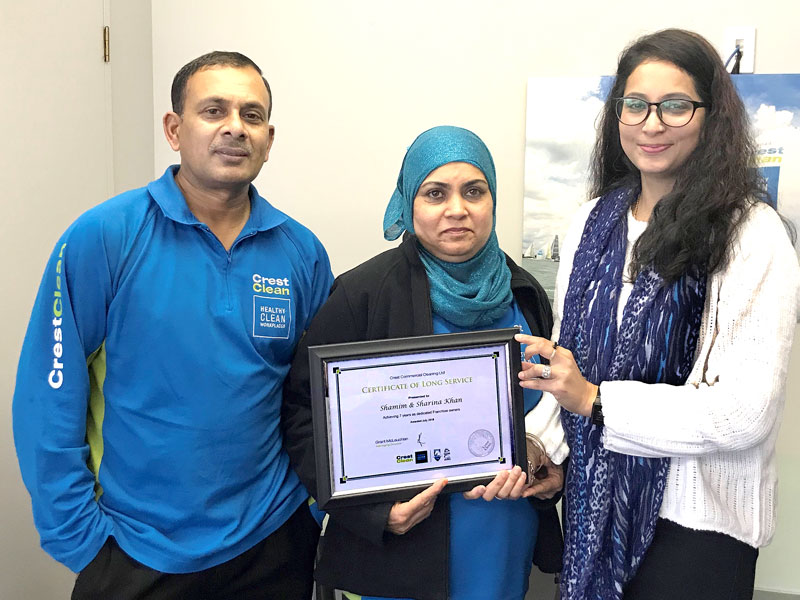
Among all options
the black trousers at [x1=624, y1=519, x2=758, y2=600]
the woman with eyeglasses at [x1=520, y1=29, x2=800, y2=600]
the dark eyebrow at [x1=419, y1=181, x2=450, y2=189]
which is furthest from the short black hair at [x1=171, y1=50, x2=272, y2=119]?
the black trousers at [x1=624, y1=519, x2=758, y2=600]

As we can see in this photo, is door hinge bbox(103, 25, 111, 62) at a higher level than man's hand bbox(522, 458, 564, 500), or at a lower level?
higher

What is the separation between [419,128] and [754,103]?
120 cm

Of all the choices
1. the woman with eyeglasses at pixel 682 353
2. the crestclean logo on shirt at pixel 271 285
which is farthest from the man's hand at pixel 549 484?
the crestclean logo on shirt at pixel 271 285

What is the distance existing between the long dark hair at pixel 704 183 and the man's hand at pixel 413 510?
645 millimetres

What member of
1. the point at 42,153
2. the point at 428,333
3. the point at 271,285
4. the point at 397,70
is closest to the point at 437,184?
the point at 428,333

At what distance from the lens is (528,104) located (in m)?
2.64

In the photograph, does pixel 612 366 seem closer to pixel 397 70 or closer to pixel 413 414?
pixel 413 414

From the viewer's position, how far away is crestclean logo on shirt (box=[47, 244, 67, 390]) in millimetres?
1605

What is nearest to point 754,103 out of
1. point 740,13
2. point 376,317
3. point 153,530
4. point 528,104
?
point 740,13

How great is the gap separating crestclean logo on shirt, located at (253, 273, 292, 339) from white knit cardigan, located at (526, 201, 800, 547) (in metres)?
0.79

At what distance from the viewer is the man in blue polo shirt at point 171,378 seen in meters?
1.63

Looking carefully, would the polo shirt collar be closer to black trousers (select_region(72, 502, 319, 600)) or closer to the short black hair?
the short black hair

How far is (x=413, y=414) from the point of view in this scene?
61.5 inches

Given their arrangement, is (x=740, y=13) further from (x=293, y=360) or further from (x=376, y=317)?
(x=293, y=360)
